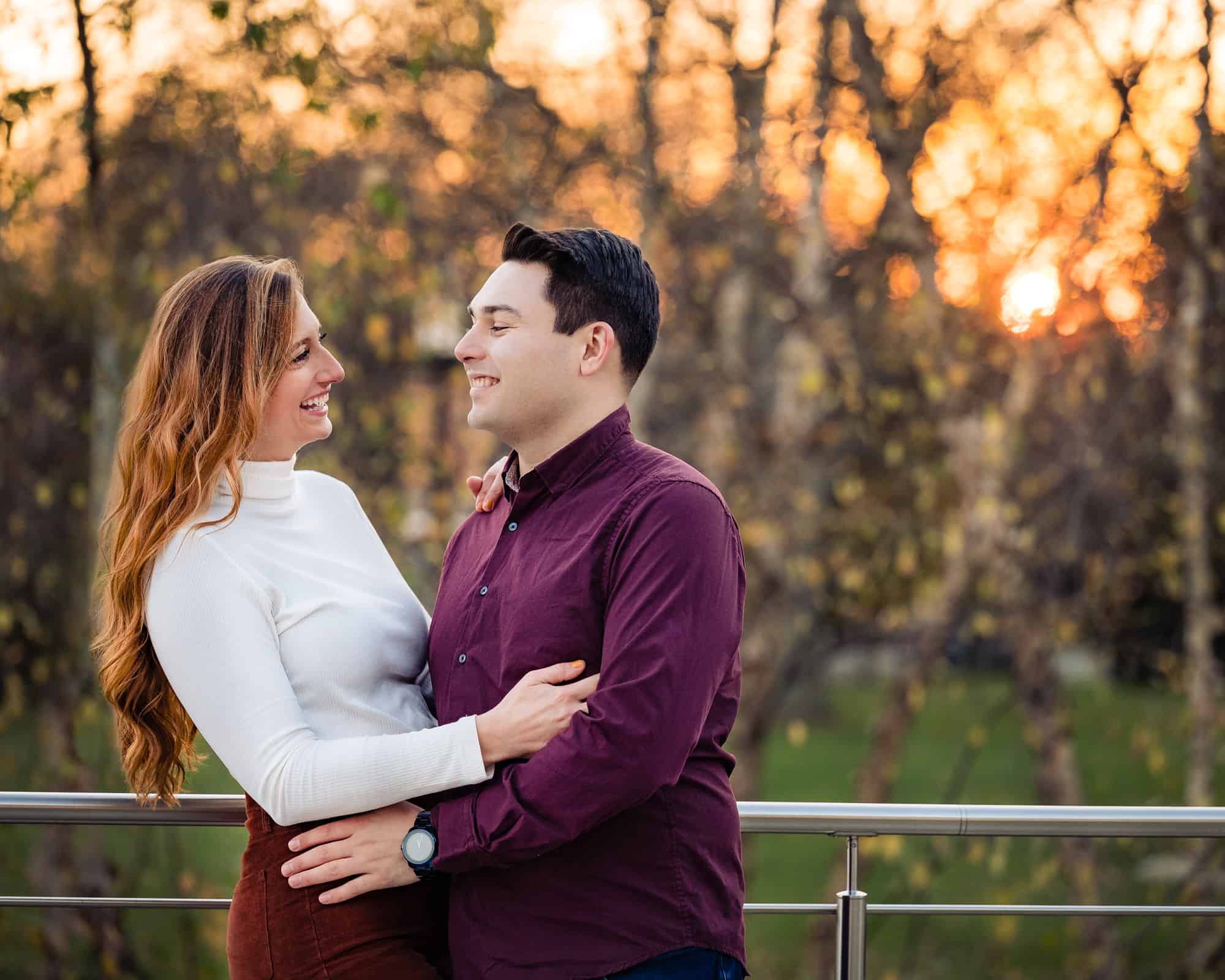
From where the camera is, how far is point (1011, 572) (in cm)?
536

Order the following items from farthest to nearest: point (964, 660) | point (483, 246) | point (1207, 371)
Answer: point (964, 660)
point (483, 246)
point (1207, 371)

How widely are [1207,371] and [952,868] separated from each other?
591 centimetres

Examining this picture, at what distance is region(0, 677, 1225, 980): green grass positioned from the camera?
5.50m

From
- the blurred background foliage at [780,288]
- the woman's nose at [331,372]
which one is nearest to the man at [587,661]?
the woman's nose at [331,372]

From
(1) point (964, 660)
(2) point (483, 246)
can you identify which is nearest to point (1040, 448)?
(1) point (964, 660)

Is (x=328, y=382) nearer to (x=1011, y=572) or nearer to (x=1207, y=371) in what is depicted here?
(x=1011, y=572)

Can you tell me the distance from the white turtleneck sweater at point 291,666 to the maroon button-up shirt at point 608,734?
3.8 inches

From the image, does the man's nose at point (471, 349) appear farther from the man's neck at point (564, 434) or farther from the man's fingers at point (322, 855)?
the man's fingers at point (322, 855)

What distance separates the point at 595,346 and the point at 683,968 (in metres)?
0.81

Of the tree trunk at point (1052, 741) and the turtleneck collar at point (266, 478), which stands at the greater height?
the turtleneck collar at point (266, 478)

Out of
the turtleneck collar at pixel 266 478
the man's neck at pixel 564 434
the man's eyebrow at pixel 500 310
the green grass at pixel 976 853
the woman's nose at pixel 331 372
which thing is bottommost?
the green grass at pixel 976 853

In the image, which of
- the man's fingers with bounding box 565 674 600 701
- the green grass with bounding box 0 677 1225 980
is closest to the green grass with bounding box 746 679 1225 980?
the green grass with bounding box 0 677 1225 980

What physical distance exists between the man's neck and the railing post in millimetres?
854

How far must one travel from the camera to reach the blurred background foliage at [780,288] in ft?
16.5
